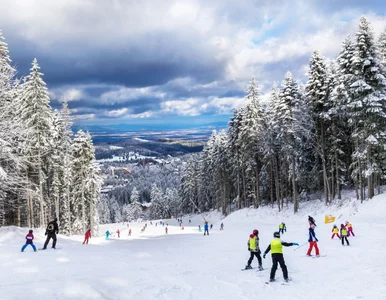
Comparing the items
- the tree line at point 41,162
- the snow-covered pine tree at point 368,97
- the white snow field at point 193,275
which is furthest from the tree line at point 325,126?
the tree line at point 41,162

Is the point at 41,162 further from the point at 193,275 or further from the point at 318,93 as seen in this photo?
the point at 318,93

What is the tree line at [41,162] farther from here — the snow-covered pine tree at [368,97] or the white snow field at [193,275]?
the snow-covered pine tree at [368,97]

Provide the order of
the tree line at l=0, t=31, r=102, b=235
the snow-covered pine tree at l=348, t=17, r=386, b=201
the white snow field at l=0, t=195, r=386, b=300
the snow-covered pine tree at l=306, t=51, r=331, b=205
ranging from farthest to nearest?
the snow-covered pine tree at l=306, t=51, r=331, b=205 → the snow-covered pine tree at l=348, t=17, r=386, b=201 → the tree line at l=0, t=31, r=102, b=235 → the white snow field at l=0, t=195, r=386, b=300

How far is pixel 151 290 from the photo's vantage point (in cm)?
1039

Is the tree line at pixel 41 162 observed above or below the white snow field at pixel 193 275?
above

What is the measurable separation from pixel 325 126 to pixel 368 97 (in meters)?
9.02

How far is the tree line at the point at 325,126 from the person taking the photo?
29.3 m

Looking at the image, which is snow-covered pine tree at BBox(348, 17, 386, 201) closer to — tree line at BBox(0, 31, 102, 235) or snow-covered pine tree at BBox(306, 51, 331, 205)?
snow-covered pine tree at BBox(306, 51, 331, 205)

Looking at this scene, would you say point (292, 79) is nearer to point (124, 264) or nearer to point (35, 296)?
point (124, 264)

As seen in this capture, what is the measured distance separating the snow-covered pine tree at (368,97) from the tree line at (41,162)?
84.7 ft

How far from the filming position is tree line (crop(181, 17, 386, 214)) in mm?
29297

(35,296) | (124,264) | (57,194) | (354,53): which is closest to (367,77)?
(354,53)

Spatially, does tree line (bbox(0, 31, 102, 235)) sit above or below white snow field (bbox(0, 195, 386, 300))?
above

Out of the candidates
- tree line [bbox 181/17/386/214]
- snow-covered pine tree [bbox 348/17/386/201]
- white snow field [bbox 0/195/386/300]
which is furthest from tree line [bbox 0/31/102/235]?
snow-covered pine tree [bbox 348/17/386/201]
